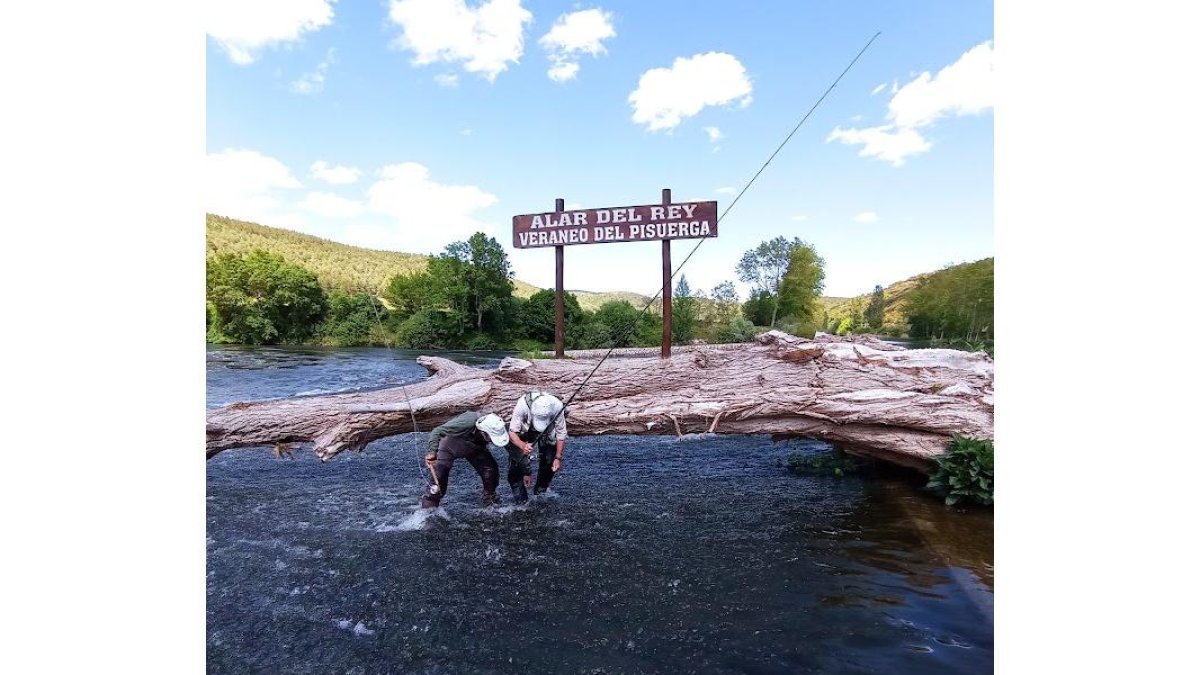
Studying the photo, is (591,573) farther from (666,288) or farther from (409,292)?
(409,292)

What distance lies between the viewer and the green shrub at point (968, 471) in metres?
3.80

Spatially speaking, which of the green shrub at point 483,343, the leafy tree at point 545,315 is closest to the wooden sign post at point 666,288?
the leafy tree at point 545,315

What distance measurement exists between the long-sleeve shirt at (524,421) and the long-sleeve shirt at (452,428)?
1.36 feet

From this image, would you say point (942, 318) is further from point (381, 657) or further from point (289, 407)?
point (289, 407)

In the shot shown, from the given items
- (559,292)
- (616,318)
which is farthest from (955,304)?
(559,292)

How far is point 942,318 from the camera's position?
4996 millimetres

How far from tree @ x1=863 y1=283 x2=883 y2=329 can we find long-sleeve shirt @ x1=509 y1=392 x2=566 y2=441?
456cm

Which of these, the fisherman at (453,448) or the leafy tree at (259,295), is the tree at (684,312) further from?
the leafy tree at (259,295)

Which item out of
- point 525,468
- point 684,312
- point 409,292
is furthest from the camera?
point 684,312

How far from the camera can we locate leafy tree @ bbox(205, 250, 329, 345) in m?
5.09

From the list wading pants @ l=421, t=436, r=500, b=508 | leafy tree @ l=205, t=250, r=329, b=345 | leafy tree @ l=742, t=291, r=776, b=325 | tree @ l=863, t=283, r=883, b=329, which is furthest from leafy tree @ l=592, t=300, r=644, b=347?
leafy tree @ l=205, t=250, r=329, b=345

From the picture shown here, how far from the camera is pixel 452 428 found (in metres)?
4.04

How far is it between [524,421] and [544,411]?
0.72 ft
